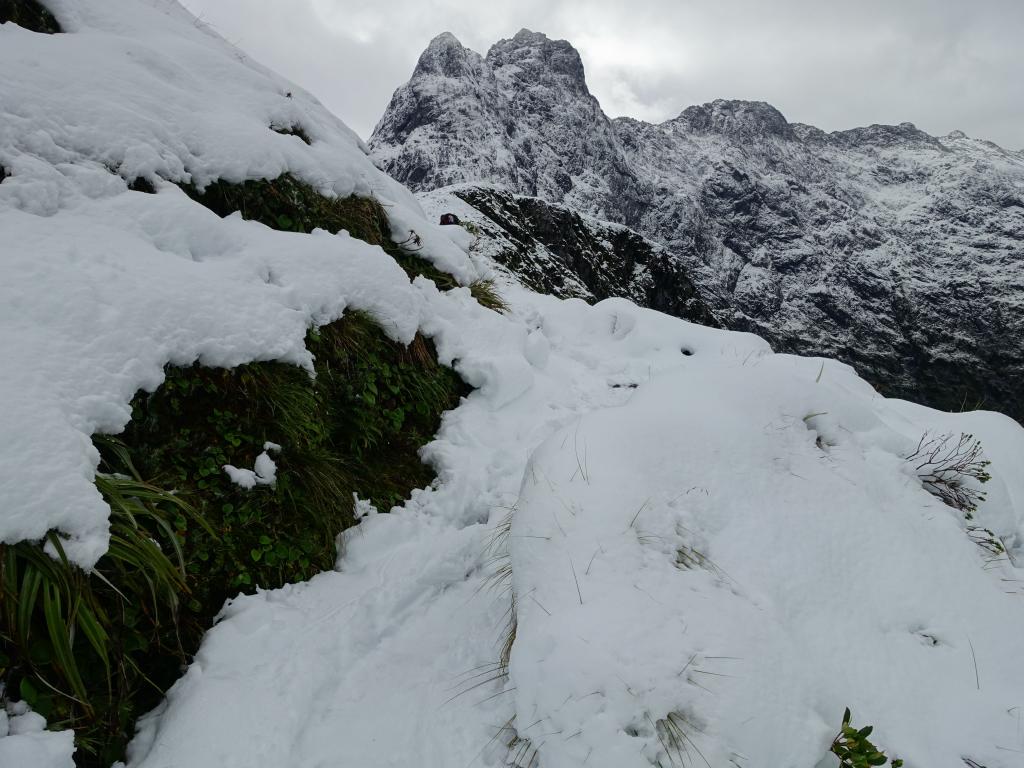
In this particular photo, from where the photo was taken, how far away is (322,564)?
9.77 feet

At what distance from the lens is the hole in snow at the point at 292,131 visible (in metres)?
5.14

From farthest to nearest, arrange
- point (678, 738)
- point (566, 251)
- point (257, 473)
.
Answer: point (566, 251), point (257, 473), point (678, 738)

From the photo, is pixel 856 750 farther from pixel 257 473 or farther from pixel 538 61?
pixel 538 61

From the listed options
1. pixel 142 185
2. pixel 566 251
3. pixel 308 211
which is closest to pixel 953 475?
pixel 308 211

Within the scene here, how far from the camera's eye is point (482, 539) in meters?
3.20

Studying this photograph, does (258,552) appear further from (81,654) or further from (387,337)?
(387,337)

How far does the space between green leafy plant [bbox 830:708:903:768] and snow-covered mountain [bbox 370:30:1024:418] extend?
361ft

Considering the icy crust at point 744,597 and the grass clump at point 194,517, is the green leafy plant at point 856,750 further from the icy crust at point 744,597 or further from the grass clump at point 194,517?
the grass clump at point 194,517

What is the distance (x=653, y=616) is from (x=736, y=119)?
726ft

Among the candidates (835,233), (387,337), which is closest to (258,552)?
(387,337)

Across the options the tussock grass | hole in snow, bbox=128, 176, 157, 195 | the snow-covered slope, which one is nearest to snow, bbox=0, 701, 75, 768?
the snow-covered slope

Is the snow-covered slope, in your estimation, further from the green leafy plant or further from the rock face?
the rock face

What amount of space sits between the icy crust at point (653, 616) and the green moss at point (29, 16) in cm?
513

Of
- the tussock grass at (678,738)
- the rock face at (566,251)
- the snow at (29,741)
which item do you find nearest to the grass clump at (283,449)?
the snow at (29,741)
